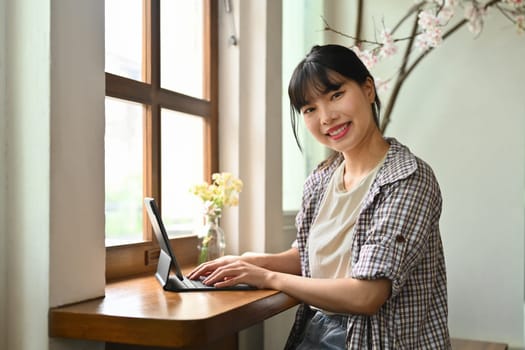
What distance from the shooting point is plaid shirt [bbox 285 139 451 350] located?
148 centimetres

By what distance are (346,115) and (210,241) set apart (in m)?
0.66

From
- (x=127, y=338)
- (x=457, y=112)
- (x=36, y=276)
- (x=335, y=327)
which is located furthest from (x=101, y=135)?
(x=457, y=112)

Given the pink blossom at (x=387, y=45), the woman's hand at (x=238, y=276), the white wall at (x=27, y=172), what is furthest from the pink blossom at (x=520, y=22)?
the white wall at (x=27, y=172)

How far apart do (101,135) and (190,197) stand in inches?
32.5

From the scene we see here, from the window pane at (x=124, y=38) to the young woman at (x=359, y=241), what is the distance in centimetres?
56

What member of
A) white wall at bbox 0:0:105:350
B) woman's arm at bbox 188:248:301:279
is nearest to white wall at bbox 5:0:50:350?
white wall at bbox 0:0:105:350

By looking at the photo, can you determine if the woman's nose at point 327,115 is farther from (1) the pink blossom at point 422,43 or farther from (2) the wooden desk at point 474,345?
(2) the wooden desk at point 474,345

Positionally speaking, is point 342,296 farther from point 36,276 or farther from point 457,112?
point 457,112

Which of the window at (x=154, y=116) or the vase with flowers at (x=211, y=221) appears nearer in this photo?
the window at (x=154, y=116)

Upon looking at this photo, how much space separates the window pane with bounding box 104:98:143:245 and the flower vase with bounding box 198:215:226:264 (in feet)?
0.66

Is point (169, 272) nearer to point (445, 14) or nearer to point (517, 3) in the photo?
point (445, 14)

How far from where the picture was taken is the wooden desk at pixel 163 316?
125 centimetres

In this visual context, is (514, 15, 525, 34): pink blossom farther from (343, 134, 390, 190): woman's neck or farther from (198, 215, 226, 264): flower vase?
(198, 215, 226, 264): flower vase

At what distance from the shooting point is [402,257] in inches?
58.0
